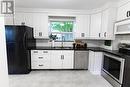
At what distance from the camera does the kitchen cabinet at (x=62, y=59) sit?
13.6 ft

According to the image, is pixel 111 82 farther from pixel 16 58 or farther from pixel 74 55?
pixel 16 58

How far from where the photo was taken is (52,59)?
4172 mm

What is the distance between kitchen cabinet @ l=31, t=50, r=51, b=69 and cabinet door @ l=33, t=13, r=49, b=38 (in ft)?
2.29

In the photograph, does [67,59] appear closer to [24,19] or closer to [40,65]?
[40,65]

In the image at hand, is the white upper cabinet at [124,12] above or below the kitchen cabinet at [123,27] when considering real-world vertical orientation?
above

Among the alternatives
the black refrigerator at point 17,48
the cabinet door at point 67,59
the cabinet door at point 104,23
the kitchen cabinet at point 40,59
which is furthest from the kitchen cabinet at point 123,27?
the black refrigerator at point 17,48

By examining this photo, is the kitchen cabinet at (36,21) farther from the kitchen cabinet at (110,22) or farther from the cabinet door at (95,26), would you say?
the kitchen cabinet at (110,22)

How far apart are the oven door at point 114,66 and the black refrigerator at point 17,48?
262 centimetres

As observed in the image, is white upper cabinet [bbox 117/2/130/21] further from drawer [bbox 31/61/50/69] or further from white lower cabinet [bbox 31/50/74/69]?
drawer [bbox 31/61/50/69]

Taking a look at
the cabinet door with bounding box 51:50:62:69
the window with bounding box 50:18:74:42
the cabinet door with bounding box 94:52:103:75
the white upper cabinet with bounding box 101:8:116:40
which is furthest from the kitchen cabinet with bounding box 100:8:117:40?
the cabinet door with bounding box 51:50:62:69

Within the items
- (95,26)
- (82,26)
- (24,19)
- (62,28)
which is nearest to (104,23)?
(95,26)

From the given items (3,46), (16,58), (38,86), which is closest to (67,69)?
(38,86)

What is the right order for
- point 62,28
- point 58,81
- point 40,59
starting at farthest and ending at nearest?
1. point 62,28
2. point 40,59
3. point 58,81

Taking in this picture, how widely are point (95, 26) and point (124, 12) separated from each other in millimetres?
1283
